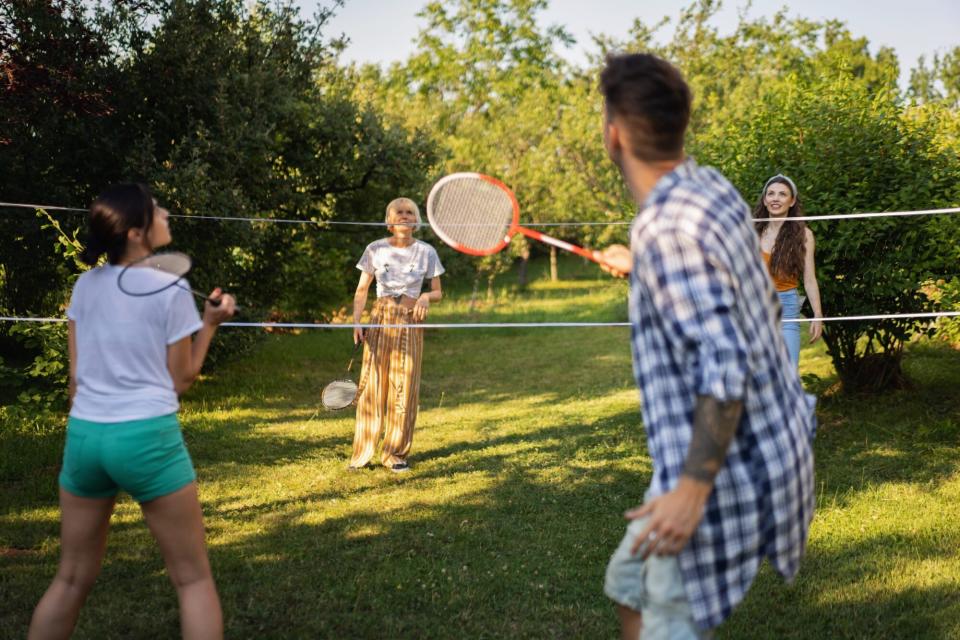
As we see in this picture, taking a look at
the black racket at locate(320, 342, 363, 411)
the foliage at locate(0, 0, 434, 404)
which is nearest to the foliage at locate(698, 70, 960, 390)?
the black racket at locate(320, 342, 363, 411)

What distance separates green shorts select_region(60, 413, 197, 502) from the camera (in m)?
2.93

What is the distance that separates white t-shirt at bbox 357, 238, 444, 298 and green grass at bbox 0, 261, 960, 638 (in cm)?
154

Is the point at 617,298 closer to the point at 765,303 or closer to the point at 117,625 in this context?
the point at 117,625

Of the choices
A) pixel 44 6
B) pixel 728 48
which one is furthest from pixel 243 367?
pixel 728 48

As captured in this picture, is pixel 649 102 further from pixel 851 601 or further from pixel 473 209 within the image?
pixel 851 601

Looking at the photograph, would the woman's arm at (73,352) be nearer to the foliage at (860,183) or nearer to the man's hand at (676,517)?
the man's hand at (676,517)

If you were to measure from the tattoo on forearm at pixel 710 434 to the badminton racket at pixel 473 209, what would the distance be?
2503mm

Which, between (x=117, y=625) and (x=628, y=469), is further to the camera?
(x=628, y=469)

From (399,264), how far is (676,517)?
5.54 meters

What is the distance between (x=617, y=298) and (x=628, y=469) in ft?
51.1

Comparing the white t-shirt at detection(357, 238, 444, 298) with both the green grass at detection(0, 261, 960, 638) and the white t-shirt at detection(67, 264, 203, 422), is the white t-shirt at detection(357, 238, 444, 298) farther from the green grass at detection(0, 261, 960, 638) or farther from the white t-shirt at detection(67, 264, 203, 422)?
the white t-shirt at detection(67, 264, 203, 422)

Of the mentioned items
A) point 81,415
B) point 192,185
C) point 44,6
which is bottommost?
point 81,415

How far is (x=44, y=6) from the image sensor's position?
330 inches

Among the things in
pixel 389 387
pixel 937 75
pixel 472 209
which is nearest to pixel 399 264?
pixel 389 387
